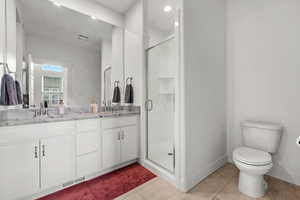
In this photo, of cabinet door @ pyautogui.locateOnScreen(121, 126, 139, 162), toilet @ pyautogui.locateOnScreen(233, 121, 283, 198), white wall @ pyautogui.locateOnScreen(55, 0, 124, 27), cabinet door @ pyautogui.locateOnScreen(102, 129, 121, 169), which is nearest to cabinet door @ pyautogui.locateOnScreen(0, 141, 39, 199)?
cabinet door @ pyautogui.locateOnScreen(102, 129, 121, 169)

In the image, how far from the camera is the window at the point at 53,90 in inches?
71.7

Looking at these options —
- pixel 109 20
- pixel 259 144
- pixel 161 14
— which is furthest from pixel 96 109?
pixel 259 144

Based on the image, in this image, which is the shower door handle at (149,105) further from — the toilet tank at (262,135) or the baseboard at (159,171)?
the toilet tank at (262,135)

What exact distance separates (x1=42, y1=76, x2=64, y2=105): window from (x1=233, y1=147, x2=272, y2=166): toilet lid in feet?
7.86

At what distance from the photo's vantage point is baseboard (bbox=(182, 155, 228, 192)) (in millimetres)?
1559

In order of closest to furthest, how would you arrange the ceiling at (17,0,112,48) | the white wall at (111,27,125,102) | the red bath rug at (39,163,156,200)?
the red bath rug at (39,163,156,200) < the ceiling at (17,0,112,48) < the white wall at (111,27,125,102)

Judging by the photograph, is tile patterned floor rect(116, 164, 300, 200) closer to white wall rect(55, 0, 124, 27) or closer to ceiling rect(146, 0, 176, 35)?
ceiling rect(146, 0, 176, 35)

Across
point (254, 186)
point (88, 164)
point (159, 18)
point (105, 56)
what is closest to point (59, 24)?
point (105, 56)

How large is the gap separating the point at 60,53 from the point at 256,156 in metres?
2.80

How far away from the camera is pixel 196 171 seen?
1661 mm

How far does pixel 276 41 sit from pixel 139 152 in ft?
8.11

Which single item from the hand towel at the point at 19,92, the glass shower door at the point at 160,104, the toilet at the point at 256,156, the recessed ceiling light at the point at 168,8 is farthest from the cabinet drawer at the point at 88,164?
the recessed ceiling light at the point at 168,8

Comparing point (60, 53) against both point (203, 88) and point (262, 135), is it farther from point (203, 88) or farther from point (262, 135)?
point (262, 135)

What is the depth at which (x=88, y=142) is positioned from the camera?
1.71m
